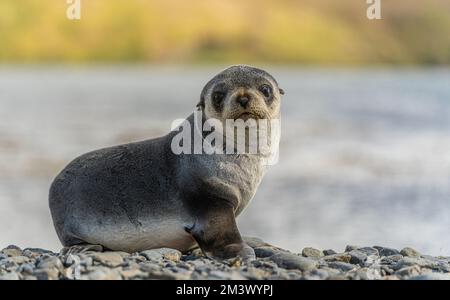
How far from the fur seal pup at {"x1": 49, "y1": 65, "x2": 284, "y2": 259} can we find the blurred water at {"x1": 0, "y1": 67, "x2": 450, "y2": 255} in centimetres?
412

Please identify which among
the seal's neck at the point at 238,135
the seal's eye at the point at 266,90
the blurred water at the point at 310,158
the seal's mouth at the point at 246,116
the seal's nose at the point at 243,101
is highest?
the seal's eye at the point at 266,90

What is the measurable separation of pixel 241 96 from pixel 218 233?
1294mm

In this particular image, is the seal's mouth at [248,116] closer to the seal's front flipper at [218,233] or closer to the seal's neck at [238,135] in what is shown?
the seal's neck at [238,135]

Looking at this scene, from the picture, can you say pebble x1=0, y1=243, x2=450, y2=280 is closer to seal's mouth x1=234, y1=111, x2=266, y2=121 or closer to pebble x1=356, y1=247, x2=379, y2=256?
pebble x1=356, y1=247, x2=379, y2=256

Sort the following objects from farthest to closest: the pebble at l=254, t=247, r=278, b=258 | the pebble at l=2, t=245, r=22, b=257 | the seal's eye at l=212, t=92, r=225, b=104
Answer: the pebble at l=2, t=245, r=22, b=257 → the pebble at l=254, t=247, r=278, b=258 → the seal's eye at l=212, t=92, r=225, b=104

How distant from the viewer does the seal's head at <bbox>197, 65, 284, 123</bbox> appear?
8.00 m

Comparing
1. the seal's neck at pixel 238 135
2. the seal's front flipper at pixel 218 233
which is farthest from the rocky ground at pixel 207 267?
the seal's neck at pixel 238 135

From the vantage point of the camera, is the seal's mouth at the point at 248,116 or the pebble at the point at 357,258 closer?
the seal's mouth at the point at 248,116

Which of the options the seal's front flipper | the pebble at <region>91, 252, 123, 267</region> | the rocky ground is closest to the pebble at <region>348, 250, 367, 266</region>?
the rocky ground

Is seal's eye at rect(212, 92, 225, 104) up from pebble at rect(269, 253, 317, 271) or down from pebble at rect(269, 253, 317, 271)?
up

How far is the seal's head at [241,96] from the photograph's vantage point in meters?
8.00

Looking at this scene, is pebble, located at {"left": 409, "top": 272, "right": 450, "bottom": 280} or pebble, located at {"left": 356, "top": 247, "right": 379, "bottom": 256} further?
pebble, located at {"left": 356, "top": 247, "right": 379, "bottom": 256}

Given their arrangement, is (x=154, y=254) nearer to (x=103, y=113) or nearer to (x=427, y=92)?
(x=103, y=113)

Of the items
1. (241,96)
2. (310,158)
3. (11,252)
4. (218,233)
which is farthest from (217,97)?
(310,158)
